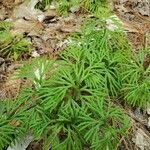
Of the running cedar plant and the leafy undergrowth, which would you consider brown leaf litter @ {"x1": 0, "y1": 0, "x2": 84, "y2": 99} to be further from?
the running cedar plant

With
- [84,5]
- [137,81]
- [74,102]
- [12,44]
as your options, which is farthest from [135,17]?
[74,102]

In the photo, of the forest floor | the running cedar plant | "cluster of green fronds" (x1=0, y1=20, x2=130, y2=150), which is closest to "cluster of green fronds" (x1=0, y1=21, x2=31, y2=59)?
the forest floor

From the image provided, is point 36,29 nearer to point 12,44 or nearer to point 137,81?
point 12,44

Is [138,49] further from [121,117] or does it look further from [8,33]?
[8,33]

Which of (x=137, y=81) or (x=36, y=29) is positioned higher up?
(x=36, y=29)

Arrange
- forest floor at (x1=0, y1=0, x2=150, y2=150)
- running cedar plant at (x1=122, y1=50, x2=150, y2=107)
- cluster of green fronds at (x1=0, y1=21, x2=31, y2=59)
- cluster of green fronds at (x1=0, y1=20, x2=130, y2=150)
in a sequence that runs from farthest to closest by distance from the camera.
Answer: cluster of green fronds at (x1=0, y1=21, x2=31, y2=59), forest floor at (x1=0, y1=0, x2=150, y2=150), running cedar plant at (x1=122, y1=50, x2=150, y2=107), cluster of green fronds at (x1=0, y1=20, x2=130, y2=150)

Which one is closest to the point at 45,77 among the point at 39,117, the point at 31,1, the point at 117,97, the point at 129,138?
the point at 39,117
